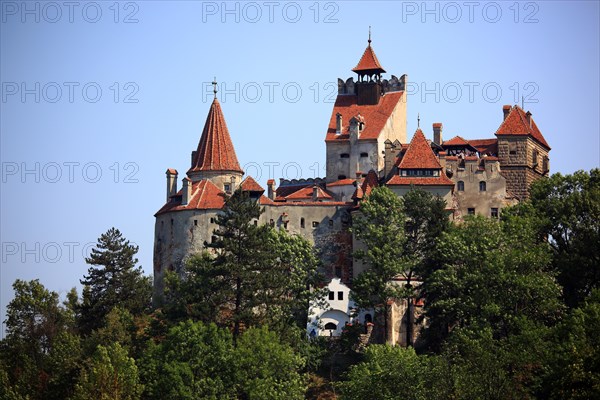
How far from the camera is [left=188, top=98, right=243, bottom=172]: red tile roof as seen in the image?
12962 cm

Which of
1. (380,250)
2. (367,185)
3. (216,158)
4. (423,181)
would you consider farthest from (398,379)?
(216,158)

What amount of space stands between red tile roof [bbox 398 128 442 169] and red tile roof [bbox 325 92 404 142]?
6416 millimetres

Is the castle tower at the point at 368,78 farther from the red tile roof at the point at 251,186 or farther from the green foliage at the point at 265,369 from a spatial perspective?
the green foliage at the point at 265,369

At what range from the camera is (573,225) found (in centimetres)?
11312

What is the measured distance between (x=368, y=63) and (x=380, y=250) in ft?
89.1

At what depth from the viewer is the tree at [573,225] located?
111 m

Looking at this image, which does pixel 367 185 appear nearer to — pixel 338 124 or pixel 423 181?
pixel 423 181

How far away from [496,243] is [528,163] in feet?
58.3

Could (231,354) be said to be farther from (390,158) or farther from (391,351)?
(390,158)

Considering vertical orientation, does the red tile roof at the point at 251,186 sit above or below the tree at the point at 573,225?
above

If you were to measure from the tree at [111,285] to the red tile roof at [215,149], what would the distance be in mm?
10349

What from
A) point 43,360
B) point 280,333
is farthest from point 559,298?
point 43,360

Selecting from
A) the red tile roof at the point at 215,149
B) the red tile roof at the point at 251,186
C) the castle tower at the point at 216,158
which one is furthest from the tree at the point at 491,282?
the red tile roof at the point at 215,149

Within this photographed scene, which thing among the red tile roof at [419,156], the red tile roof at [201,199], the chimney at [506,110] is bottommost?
the red tile roof at [201,199]
